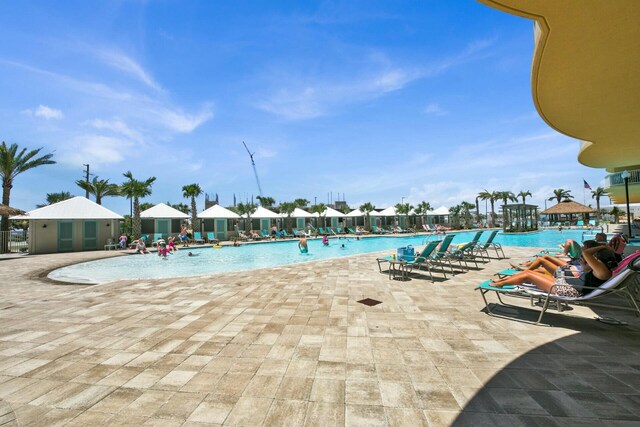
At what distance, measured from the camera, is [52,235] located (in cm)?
1716

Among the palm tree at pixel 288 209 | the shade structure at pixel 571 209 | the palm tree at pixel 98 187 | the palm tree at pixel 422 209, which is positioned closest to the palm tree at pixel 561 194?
the shade structure at pixel 571 209

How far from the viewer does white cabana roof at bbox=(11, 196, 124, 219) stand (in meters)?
16.8

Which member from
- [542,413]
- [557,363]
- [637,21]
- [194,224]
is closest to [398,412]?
[542,413]

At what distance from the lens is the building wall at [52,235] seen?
16547mm

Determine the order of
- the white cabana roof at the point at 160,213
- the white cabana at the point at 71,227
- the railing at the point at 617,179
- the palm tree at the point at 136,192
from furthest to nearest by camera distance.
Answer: the white cabana roof at the point at 160,213 < the palm tree at the point at 136,192 < the white cabana at the point at 71,227 < the railing at the point at 617,179

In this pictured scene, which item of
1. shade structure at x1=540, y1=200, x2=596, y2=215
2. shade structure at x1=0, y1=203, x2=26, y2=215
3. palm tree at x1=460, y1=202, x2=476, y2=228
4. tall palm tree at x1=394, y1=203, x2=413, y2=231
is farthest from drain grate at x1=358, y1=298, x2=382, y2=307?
shade structure at x1=540, y1=200, x2=596, y2=215

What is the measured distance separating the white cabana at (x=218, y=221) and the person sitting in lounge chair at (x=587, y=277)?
78.1 ft

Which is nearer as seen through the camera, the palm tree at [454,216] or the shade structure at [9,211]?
the shade structure at [9,211]

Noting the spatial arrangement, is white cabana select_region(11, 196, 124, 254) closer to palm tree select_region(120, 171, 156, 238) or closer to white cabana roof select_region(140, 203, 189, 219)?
palm tree select_region(120, 171, 156, 238)

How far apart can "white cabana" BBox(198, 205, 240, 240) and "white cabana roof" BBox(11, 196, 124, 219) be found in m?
6.96

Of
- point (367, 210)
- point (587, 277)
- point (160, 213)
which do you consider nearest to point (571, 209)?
point (367, 210)

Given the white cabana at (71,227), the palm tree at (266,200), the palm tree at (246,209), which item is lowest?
the white cabana at (71,227)

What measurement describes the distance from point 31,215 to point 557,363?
2347cm

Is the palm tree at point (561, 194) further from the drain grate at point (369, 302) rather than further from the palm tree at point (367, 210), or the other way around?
the drain grate at point (369, 302)
